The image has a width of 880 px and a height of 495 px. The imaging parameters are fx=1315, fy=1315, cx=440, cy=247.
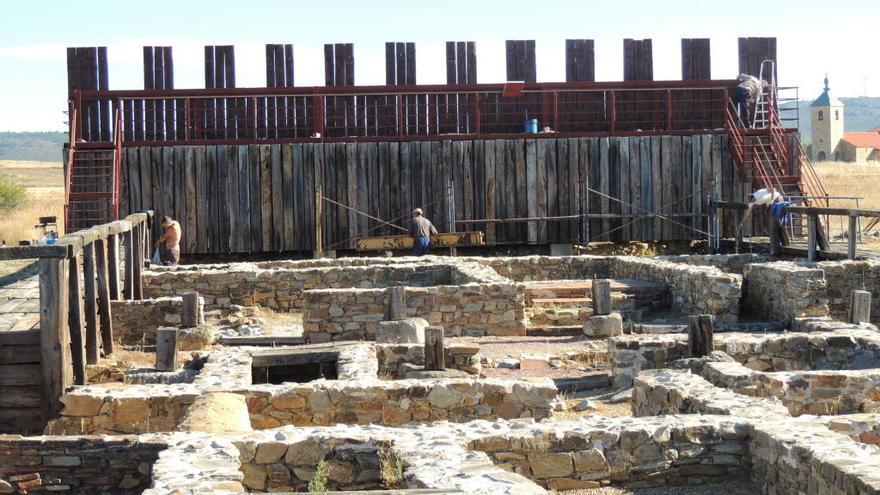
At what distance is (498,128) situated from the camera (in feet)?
101

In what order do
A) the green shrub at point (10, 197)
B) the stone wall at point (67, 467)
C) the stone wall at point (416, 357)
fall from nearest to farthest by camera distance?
the stone wall at point (67, 467), the stone wall at point (416, 357), the green shrub at point (10, 197)

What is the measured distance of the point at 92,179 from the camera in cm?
2834

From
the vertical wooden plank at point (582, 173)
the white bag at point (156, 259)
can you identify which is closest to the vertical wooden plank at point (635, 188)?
the vertical wooden plank at point (582, 173)

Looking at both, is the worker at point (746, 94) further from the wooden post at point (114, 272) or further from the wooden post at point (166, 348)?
the wooden post at point (166, 348)

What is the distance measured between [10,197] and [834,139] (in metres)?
92.0

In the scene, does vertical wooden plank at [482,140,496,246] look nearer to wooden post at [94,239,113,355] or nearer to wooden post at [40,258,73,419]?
wooden post at [94,239,113,355]

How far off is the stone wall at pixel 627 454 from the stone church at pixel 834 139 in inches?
4234

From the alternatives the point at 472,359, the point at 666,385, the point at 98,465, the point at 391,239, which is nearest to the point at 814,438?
the point at 666,385

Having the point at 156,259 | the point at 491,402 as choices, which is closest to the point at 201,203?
the point at 156,259

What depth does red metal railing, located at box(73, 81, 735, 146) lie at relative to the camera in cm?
2934

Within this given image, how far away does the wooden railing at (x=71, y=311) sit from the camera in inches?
522

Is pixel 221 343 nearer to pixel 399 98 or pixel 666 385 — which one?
pixel 666 385

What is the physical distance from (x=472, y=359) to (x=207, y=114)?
1674cm

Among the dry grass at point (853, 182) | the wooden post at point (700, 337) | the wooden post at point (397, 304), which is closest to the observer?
the wooden post at point (700, 337)
